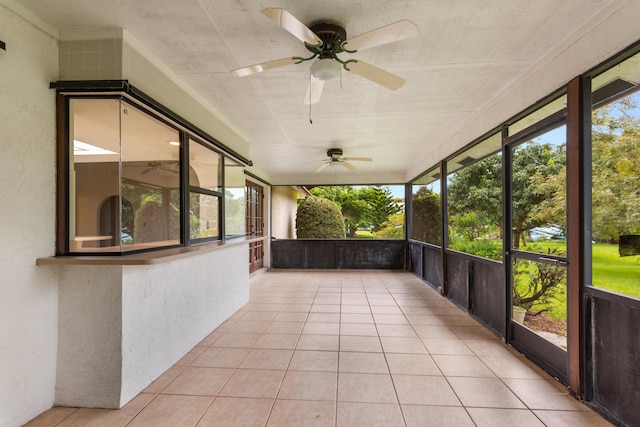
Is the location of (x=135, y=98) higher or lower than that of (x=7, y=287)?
higher

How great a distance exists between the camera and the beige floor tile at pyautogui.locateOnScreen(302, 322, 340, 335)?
3361mm

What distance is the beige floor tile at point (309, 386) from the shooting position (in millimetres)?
2146

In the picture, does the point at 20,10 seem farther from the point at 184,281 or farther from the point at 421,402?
the point at 421,402

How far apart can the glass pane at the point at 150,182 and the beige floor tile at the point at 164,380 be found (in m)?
1.10

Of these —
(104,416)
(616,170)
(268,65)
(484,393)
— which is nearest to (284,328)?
(104,416)

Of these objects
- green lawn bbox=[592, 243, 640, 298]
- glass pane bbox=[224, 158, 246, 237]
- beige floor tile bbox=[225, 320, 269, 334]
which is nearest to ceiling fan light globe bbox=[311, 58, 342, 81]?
green lawn bbox=[592, 243, 640, 298]

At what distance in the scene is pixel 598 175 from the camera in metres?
2.02

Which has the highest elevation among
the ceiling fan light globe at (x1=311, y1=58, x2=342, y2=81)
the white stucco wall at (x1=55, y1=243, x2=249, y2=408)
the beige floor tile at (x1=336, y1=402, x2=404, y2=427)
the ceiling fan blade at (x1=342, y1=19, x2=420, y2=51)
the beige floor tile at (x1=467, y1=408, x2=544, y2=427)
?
the ceiling fan blade at (x1=342, y1=19, x2=420, y2=51)

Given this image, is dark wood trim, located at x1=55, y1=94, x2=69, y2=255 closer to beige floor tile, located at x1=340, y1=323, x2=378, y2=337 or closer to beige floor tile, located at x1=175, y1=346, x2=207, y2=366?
beige floor tile, located at x1=175, y1=346, x2=207, y2=366

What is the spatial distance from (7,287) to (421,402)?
2.77 meters

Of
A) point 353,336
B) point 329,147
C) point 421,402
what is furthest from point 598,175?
point 329,147

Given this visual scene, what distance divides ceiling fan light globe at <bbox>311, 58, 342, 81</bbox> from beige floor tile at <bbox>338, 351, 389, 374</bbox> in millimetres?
2415

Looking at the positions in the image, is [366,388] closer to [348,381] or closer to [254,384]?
[348,381]

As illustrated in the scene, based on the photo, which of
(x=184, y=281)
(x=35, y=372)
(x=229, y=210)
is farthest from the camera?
(x=229, y=210)
